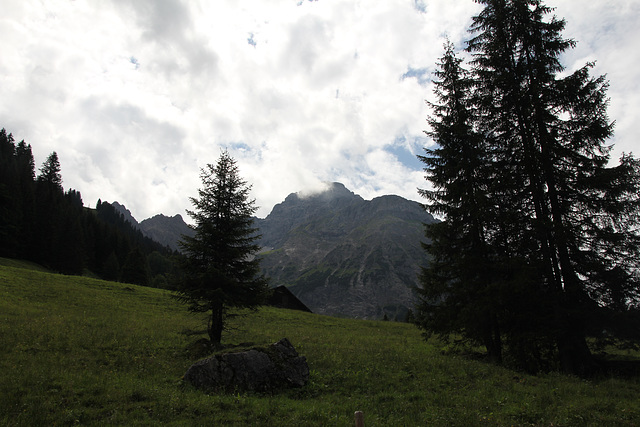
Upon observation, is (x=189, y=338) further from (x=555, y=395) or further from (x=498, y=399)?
(x=555, y=395)

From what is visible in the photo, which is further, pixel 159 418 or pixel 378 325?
pixel 378 325

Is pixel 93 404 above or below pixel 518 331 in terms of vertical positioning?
below

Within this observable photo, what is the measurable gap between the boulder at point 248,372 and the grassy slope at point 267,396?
0.50 m

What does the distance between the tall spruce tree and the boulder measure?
19.2 feet

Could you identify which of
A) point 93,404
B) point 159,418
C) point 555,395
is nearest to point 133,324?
point 93,404

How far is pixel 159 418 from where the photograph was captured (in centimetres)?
923

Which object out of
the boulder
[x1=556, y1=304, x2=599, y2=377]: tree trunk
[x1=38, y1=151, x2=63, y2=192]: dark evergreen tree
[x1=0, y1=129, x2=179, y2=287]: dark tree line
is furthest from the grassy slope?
[x1=38, y1=151, x2=63, y2=192]: dark evergreen tree

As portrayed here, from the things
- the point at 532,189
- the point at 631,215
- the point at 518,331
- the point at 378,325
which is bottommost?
the point at 378,325

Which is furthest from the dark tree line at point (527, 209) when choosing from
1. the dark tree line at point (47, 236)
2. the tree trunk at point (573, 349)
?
the dark tree line at point (47, 236)

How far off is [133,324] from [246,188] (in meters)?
13.1

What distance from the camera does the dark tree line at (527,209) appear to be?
15.1m

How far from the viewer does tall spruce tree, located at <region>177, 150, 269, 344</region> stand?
18.8 metres

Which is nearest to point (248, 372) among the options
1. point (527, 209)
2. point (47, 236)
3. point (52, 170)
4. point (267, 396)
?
point (267, 396)

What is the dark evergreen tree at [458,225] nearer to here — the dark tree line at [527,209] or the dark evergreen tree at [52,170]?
the dark tree line at [527,209]
